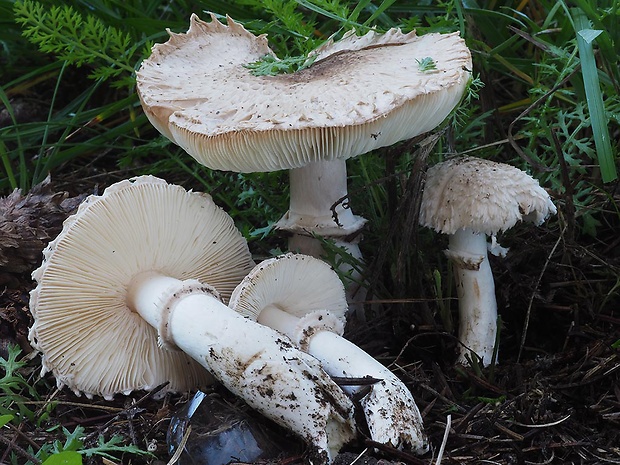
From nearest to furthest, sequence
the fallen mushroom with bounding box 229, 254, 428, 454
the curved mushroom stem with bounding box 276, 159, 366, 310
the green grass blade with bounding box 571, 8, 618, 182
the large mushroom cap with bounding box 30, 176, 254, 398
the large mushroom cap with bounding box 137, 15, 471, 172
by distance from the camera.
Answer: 1. the large mushroom cap with bounding box 137, 15, 471, 172
2. the fallen mushroom with bounding box 229, 254, 428, 454
3. the large mushroom cap with bounding box 30, 176, 254, 398
4. the green grass blade with bounding box 571, 8, 618, 182
5. the curved mushroom stem with bounding box 276, 159, 366, 310

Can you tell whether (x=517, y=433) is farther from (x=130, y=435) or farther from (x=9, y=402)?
(x=9, y=402)

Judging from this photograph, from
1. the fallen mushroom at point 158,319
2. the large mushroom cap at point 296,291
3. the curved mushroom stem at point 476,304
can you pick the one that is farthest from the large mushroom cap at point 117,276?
the curved mushroom stem at point 476,304

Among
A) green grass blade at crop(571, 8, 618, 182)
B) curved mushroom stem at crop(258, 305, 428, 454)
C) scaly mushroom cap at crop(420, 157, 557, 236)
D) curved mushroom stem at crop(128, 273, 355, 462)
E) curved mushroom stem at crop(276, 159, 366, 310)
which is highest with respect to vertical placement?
green grass blade at crop(571, 8, 618, 182)

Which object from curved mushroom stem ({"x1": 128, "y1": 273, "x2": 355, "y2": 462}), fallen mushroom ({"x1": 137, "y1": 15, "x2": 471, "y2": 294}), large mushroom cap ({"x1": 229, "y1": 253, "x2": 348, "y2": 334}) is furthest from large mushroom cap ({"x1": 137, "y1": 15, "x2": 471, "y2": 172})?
curved mushroom stem ({"x1": 128, "y1": 273, "x2": 355, "y2": 462})

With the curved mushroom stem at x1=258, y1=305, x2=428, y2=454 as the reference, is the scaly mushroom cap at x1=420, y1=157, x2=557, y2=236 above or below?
above

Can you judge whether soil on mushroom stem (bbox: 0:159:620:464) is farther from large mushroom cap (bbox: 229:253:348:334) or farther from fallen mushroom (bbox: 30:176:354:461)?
large mushroom cap (bbox: 229:253:348:334)

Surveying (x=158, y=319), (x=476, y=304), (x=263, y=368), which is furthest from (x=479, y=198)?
(x=158, y=319)

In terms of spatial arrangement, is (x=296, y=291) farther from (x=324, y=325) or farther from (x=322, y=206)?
(x=322, y=206)

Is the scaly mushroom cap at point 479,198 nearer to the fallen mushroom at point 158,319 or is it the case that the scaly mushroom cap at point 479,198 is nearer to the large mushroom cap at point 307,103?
the large mushroom cap at point 307,103

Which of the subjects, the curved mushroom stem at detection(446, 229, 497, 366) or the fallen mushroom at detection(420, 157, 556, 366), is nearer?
the fallen mushroom at detection(420, 157, 556, 366)
